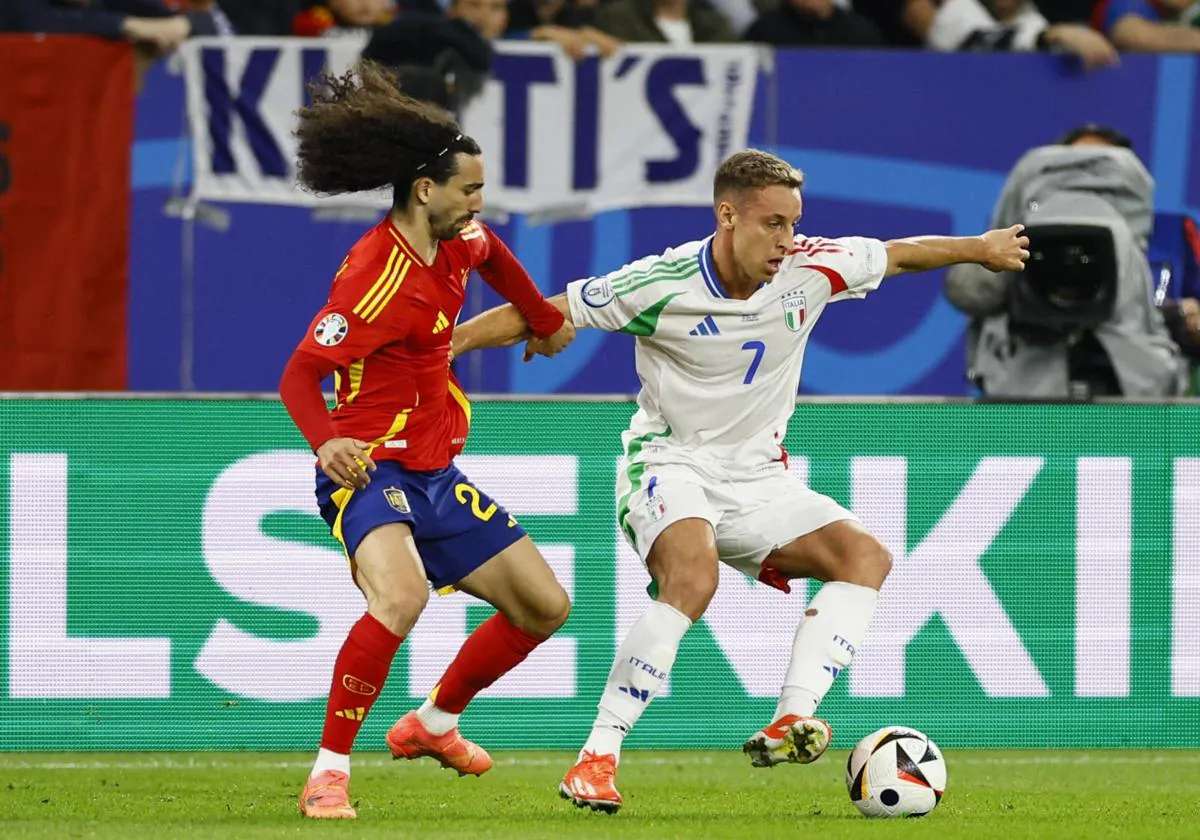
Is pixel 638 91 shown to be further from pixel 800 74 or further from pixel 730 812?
pixel 730 812

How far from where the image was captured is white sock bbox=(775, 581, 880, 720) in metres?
6.29

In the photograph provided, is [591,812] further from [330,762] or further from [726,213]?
[726,213]

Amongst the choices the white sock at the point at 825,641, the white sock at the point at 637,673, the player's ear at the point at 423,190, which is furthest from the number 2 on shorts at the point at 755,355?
the player's ear at the point at 423,190

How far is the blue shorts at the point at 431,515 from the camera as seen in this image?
20.8 feet

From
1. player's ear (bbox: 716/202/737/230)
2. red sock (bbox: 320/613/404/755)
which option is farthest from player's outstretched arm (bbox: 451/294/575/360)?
red sock (bbox: 320/613/404/755)

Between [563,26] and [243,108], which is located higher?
[563,26]

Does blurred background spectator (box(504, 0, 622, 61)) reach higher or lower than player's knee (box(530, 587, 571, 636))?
higher

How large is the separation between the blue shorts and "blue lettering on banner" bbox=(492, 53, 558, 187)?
4645 millimetres

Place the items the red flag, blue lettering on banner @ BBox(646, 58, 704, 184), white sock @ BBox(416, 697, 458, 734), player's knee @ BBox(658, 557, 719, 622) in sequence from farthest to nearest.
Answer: blue lettering on banner @ BBox(646, 58, 704, 184)
the red flag
white sock @ BBox(416, 697, 458, 734)
player's knee @ BBox(658, 557, 719, 622)

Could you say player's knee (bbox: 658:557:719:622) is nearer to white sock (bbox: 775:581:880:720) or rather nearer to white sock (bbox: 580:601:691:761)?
white sock (bbox: 580:601:691:761)

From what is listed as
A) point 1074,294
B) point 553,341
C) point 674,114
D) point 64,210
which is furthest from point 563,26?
point 553,341

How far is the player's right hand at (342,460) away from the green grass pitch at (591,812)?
953 mm

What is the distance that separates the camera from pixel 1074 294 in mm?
9461

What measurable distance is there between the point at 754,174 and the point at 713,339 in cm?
51
